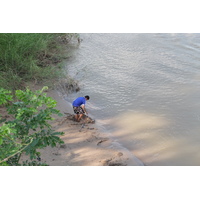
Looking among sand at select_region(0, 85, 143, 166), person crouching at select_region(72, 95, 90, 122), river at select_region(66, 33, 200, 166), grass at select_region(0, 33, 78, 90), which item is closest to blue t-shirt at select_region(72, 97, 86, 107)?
person crouching at select_region(72, 95, 90, 122)

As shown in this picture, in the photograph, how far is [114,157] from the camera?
593 cm

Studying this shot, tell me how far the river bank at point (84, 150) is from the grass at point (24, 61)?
1.63 meters

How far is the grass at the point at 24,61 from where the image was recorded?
757 cm

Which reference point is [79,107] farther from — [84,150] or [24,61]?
[24,61]

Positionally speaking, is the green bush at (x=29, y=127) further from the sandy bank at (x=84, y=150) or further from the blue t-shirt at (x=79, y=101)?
the blue t-shirt at (x=79, y=101)

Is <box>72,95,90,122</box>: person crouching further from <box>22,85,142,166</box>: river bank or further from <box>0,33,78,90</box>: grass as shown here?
<box>0,33,78,90</box>: grass

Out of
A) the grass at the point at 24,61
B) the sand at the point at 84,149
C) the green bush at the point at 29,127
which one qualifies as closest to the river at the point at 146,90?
the sand at the point at 84,149

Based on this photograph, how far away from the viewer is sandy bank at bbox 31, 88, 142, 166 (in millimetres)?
5742

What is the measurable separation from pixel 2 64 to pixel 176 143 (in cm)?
477

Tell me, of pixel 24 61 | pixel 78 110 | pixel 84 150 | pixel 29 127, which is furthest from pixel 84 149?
pixel 24 61

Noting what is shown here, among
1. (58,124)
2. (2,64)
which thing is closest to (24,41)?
(2,64)

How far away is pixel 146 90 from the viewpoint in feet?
29.6

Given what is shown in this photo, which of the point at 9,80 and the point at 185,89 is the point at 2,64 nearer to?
the point at 9,80

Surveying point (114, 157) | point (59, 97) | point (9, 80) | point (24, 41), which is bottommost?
point (114, 157)
